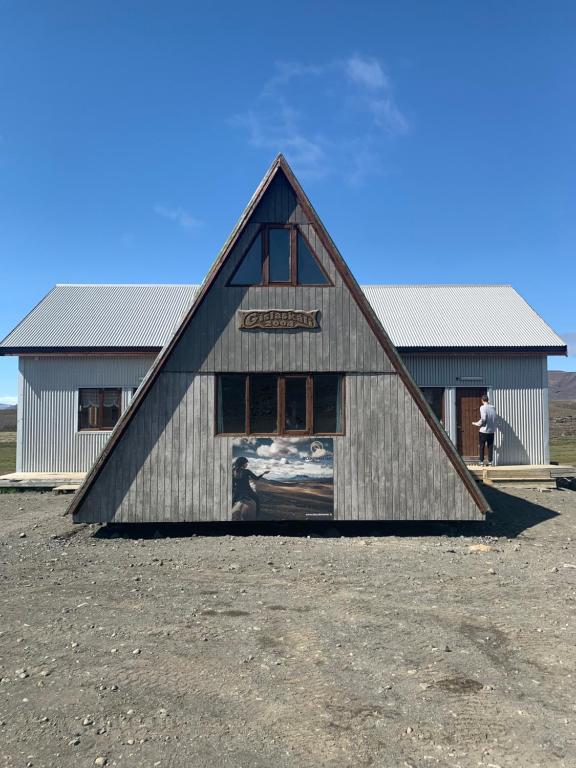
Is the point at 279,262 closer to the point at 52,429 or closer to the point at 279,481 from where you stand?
the point at 279,481

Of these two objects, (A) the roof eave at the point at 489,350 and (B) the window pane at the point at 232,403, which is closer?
(B) the window pane at the point at 232,403

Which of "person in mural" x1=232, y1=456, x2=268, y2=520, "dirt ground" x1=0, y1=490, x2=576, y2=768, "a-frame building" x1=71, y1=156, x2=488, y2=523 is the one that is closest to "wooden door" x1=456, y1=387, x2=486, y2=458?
"a-frame building" x1=71, y1=156, x2=488, y2=523

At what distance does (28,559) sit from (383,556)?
258 inches

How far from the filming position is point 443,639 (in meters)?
6.54

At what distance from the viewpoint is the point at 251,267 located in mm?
12227

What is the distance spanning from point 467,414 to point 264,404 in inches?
374

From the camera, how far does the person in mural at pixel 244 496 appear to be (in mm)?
11766

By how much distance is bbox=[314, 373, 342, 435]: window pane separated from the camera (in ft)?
39.7

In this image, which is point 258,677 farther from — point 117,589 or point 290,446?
point 290,446

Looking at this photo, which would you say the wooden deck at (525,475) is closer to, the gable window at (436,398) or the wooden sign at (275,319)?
the gable window at (436,398)

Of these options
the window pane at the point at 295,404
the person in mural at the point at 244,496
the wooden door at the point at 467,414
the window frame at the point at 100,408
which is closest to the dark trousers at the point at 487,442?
the wooden door at the point at 467,414

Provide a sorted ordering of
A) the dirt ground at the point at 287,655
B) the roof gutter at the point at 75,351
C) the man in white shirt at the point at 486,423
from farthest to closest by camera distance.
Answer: the roof gutter at the point at 75,351, the man in white shirt at the point at 486,423, the dirt ground at the point at 287,655

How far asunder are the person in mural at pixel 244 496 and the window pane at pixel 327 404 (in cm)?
162

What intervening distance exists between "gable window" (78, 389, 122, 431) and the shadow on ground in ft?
20.8
